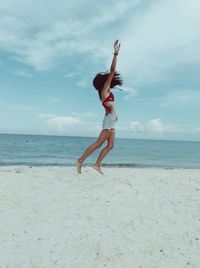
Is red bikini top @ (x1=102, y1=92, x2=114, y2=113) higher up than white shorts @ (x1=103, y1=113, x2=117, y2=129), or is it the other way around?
red bikini top @ (x1=102, y1=92, x2=114, y2=113)

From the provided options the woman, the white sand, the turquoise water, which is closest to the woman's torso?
the woman

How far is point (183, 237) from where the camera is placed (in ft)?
14.3

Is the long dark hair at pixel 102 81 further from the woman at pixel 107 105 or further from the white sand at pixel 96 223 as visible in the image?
the white sand at pixel 96 223

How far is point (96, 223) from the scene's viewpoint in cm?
459

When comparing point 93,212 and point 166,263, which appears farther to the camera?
point 93,212

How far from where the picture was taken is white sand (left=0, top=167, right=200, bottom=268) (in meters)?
3.74

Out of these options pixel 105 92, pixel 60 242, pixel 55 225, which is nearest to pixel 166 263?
pixel 60 242

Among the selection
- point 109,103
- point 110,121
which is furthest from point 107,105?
point 110,121

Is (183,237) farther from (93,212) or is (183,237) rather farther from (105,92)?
(105,92)

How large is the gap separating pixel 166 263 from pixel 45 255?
1377mm

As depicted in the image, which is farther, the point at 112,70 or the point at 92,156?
the point at 92,156

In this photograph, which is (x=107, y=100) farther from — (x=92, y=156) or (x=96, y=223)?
(x=92, y=156)

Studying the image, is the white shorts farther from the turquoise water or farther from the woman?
the turquoise water

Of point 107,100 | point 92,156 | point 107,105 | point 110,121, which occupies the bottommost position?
point 92,156
